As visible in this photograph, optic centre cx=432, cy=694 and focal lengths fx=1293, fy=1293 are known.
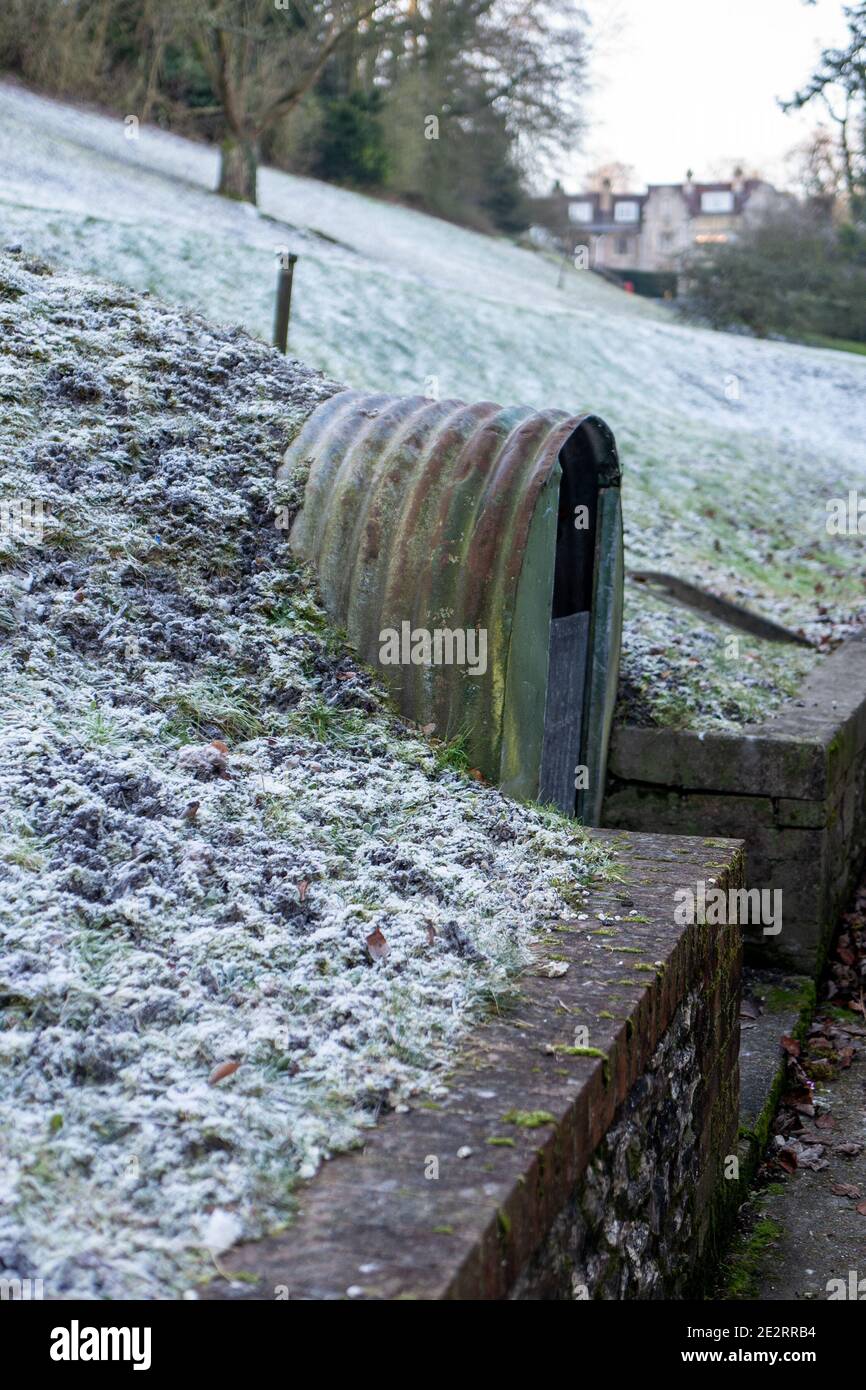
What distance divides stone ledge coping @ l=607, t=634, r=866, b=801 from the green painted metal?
1.33 m

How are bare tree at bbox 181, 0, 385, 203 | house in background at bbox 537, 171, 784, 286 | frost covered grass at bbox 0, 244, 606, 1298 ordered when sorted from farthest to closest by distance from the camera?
house in background at bbox 537, 171, 784, 286, bare tree at bbox 181, 0, 385, 203, frost covered grass at bbox 0, 244, 606, 1298

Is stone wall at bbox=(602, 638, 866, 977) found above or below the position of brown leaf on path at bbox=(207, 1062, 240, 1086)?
below

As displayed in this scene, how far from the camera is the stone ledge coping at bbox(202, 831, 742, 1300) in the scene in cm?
203

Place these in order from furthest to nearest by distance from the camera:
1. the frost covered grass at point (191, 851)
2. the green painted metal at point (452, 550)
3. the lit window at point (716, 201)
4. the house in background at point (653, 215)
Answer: the lit window at point (716, 201), the house in background at point (653, 215), the green painted metal at point (452, 550), the frost covered grass at point (191, 851)

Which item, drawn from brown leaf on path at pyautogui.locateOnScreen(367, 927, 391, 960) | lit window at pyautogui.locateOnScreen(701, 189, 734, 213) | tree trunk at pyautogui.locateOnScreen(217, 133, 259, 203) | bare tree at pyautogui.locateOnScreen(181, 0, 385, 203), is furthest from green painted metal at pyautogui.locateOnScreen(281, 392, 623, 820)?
lit window at pyautogui.locateOnScreen(701, 189, 734, 213)

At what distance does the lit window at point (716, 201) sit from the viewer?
257 feet

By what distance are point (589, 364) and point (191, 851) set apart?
48.4 ft

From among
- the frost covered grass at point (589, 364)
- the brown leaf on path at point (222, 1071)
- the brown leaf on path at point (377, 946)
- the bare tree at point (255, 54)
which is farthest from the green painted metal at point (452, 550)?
the bare tree at point (255, 54)

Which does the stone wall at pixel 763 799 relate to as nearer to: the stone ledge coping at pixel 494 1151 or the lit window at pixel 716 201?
the stone ledge coping at pixel 494 1151

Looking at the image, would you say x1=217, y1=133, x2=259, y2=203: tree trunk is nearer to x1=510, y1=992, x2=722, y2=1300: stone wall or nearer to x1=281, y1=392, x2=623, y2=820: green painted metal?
x1=281, y1=392, x2=623, y2=820: green painted metal

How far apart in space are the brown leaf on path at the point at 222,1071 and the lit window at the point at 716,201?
271ft

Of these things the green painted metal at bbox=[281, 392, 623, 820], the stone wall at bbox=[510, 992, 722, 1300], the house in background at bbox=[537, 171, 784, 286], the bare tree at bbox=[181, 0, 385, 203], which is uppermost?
the house in background at bbox=[537, 171, 784, 286]
